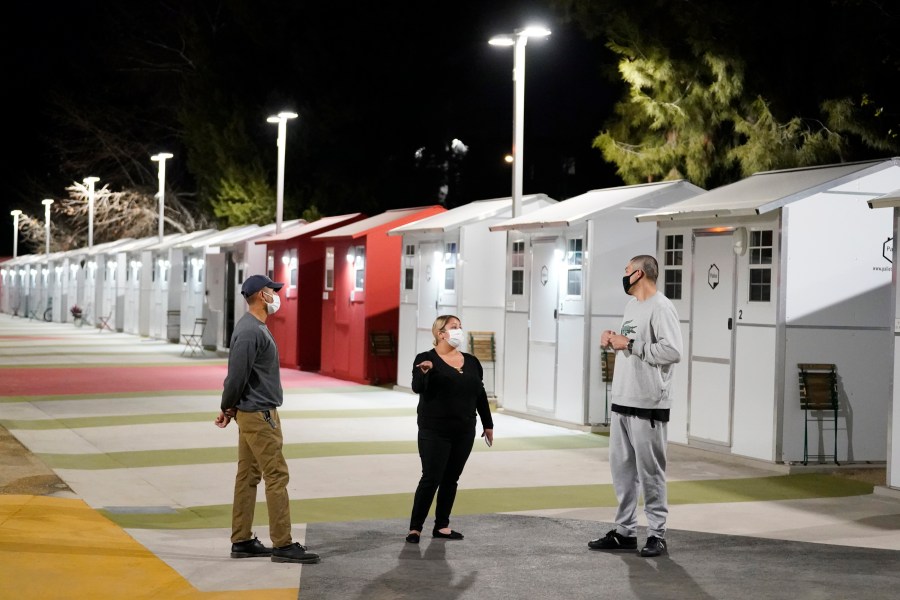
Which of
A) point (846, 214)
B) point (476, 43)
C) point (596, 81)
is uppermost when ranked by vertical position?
point (476, 43)

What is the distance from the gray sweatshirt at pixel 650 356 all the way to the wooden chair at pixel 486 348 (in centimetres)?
1085

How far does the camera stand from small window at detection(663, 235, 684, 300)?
588 inches

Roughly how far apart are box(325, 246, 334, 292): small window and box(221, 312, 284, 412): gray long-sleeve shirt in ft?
53.9

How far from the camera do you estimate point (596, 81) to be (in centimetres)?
3831

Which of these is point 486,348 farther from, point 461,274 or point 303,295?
point 303,295

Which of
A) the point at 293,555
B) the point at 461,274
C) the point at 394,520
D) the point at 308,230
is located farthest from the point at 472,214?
the point at 293,555

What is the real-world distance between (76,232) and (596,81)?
124ft

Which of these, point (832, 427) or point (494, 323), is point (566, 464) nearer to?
point (832, 427)

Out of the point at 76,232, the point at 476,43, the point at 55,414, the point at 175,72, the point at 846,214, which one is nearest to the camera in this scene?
the point at 846,214

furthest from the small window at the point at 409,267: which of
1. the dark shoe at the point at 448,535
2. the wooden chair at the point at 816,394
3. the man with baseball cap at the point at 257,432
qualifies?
the man with baseball cap at the point at 257,432

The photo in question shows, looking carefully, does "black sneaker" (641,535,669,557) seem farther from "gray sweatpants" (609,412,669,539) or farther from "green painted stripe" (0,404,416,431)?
"green painted stripe" (0,404,416,431)

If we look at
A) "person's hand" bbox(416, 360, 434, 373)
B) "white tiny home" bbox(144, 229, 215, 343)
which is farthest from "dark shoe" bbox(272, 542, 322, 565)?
"white tiny home" bbox(144, 229, 215, 343)

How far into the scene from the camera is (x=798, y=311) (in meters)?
13.4

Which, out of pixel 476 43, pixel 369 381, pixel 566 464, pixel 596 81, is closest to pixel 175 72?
pixel 476 43
